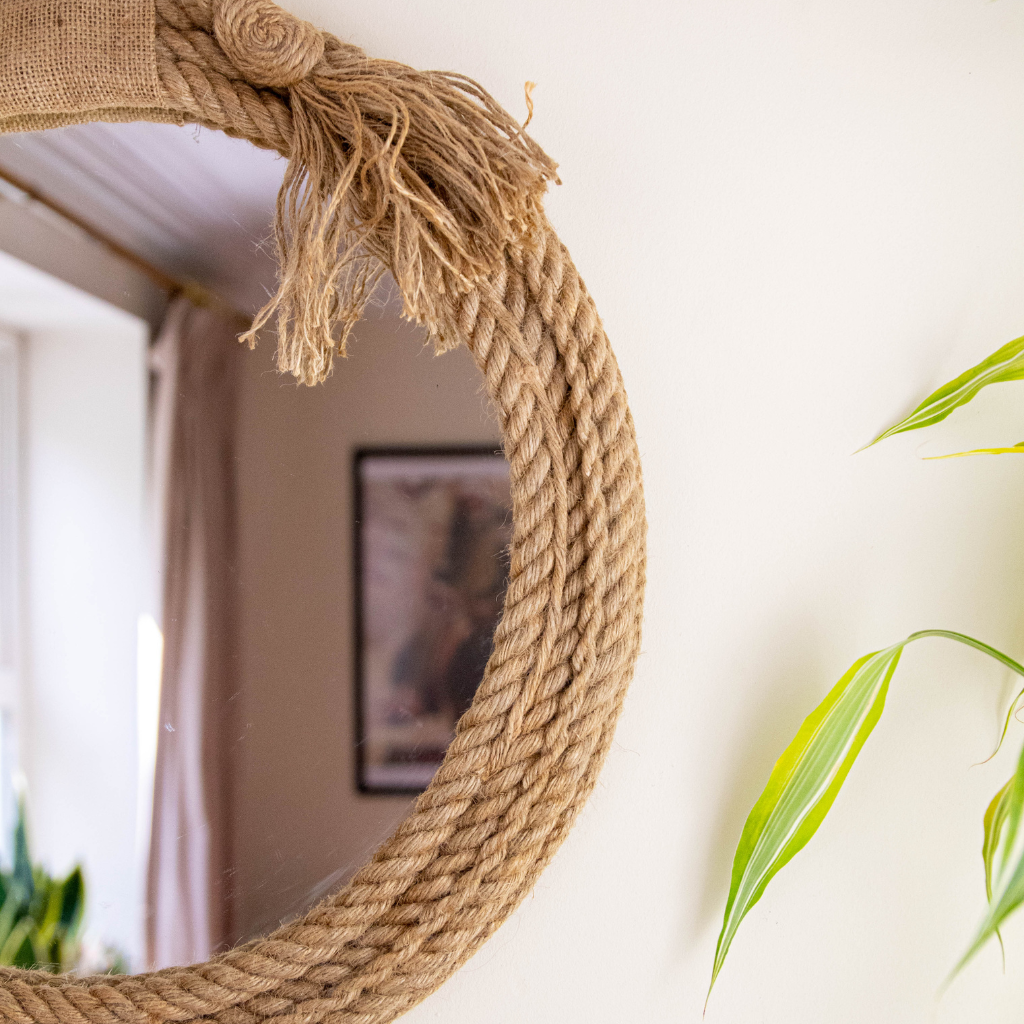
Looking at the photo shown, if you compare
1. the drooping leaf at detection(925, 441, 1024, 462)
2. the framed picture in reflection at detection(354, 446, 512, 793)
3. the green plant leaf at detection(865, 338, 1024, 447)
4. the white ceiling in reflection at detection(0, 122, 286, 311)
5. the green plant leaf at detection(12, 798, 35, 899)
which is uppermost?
the white ceiling in reflection at detection(0, 122, 286, 311)

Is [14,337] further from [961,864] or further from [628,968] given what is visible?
[961,864]

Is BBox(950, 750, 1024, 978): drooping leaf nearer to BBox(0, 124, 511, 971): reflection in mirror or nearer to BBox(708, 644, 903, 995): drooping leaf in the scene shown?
BBox(708, 644, 903, 995): drooping leaf

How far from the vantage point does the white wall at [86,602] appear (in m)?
0.50

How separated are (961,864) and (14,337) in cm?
79

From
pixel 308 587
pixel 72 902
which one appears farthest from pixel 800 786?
pixel 72 902

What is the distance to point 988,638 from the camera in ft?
1.73

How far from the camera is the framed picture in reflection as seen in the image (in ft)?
1.57

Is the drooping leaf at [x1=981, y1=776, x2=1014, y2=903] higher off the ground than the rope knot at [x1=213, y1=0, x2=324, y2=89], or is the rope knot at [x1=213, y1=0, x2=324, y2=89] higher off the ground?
the rope knot at [x1=213, y1=0, x2=324, y2=89]

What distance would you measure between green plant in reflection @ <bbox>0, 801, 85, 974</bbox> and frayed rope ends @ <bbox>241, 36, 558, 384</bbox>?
1.28ft

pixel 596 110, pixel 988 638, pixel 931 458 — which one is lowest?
pixel 988 638

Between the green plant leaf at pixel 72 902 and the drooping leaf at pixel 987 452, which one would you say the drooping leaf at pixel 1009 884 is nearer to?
the drooping leaf at pixel 987 452

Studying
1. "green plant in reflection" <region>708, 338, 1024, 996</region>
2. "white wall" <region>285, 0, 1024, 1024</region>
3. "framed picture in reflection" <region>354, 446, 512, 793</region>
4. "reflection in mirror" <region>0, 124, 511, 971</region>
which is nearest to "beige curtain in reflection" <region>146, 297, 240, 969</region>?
"reflection in mirror" <region>0, 124, 511, 971</region>

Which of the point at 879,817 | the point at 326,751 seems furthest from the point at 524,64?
the point at 879,817

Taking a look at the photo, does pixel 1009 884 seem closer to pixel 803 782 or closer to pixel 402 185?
pixel 803 782
